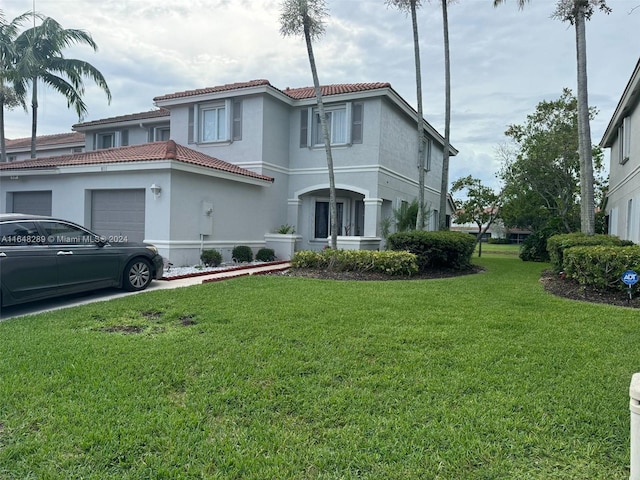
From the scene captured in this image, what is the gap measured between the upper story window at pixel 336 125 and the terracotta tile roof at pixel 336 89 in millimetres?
520

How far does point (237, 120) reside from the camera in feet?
55.4

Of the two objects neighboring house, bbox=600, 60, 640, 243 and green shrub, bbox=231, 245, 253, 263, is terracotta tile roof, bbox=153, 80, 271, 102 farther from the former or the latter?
neighboring house, bbox=600, 60, 640, 243

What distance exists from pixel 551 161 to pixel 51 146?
92.6ft

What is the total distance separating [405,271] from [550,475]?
8.91 m

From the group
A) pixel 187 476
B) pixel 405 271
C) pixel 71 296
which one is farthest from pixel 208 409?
pixel 405 271

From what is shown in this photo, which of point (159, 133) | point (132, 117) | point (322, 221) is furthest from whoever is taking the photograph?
point (132, 117)

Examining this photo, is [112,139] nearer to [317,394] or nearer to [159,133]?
[159,133]

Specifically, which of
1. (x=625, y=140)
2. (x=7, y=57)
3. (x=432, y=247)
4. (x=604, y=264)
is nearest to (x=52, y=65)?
(x=7, y=57)

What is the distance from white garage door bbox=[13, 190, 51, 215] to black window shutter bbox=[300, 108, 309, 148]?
31.6 ft

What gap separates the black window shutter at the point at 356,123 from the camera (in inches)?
637

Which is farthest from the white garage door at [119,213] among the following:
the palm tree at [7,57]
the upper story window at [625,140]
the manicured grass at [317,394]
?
the upper story window at [625,140]

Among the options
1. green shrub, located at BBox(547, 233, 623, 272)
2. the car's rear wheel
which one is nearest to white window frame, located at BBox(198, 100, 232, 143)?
the car's rear wheel

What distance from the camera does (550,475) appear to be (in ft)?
8.83

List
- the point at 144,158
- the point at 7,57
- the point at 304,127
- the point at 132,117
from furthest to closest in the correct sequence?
the point at 132,117, the point at 7,57, the point at 304,127, the point at 144,158
